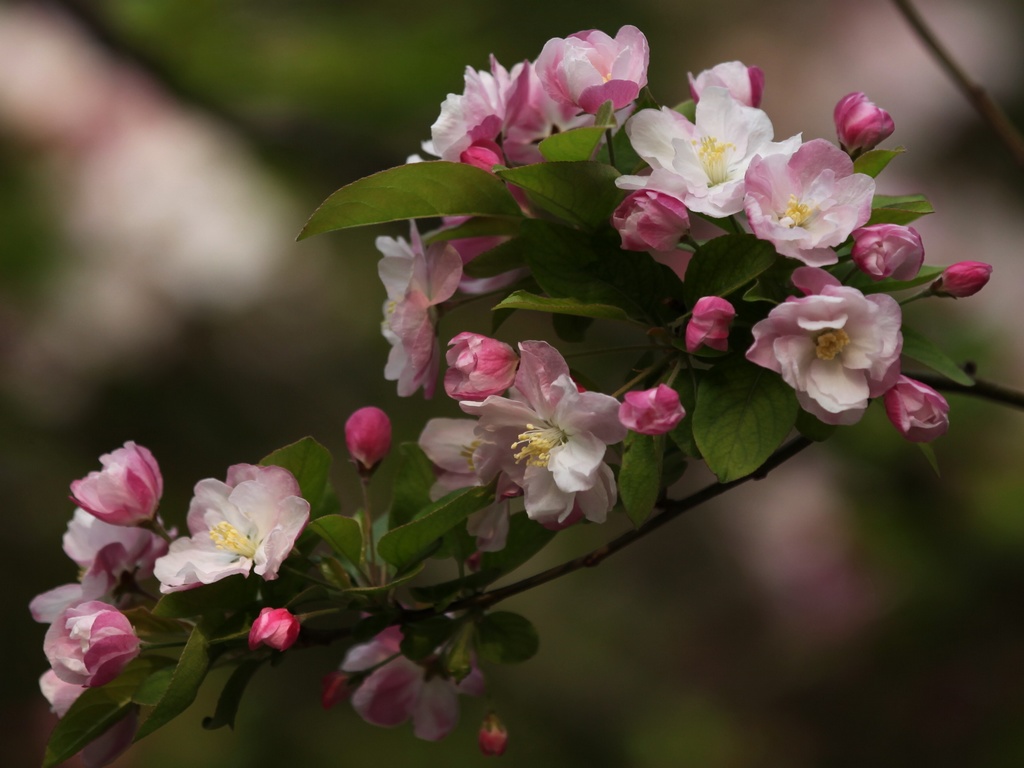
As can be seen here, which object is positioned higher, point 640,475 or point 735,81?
point 735,81

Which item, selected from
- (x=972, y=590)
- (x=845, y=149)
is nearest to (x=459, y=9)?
(x=972, y=590)

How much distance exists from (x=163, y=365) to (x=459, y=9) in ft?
3.13

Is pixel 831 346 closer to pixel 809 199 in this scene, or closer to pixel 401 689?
pixel 809 199

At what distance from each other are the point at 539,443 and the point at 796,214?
137 mm

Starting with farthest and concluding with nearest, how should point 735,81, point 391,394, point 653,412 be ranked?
point 391,394 → point 735,81 → point 653,412

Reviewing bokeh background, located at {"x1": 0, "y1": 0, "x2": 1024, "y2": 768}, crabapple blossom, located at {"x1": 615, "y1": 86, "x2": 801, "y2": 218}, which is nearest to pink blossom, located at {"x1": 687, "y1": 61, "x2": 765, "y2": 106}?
crabapple blossom, located at {"x1": 615, "y1": 86, "x2": 801, "y2": 218}

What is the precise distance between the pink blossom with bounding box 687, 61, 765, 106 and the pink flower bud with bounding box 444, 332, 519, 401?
0.16 meters

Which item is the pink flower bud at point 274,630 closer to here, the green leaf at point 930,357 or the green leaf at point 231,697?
the green leaf at point 231,697

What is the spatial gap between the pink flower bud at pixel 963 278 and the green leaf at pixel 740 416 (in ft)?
0.31

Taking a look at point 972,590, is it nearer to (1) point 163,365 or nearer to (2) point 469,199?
(2) point 469,199

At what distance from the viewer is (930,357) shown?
455 mm

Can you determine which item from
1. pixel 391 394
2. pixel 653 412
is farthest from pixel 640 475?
pixel 391 394

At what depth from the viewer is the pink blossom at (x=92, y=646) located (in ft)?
1.43

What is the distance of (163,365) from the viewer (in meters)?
2.09
